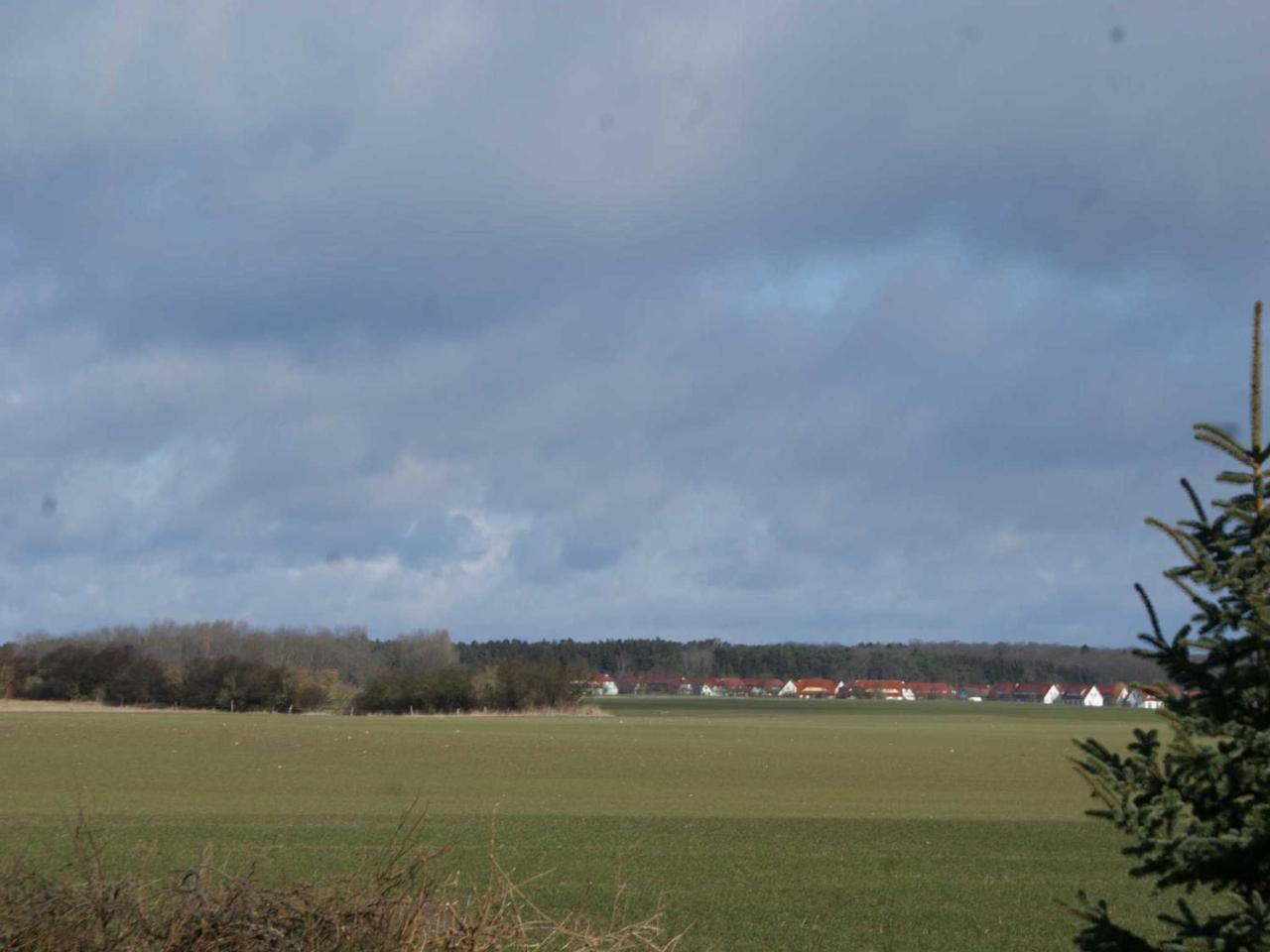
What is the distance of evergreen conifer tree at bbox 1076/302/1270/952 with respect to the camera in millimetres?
4879

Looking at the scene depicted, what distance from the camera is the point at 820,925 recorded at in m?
17.5

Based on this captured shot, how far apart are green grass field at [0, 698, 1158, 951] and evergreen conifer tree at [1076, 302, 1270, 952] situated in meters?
2.09

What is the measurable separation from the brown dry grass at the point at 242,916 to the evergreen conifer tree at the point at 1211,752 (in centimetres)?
224

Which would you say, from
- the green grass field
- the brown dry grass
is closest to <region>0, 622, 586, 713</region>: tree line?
the green grass field

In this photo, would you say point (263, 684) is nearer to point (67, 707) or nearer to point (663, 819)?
point (67, 707)

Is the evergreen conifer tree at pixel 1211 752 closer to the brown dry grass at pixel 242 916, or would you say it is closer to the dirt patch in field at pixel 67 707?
the brown dry grass at pixel 242 916

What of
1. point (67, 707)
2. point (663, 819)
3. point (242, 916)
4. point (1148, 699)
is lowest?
point (67, 707)

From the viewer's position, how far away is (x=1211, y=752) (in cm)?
498

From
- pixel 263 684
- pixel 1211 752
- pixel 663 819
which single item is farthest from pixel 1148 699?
pixel 263 684

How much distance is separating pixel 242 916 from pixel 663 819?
90.2 feet

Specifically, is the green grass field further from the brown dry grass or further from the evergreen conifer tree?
the evergreen conifer tree

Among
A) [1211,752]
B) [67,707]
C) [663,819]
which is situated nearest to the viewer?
[1211,752]

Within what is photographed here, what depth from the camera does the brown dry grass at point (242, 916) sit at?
210 inches

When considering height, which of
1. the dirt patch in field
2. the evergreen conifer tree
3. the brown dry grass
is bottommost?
the dirt patch in field
